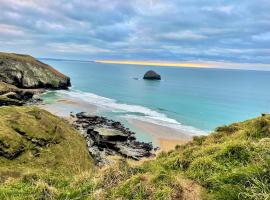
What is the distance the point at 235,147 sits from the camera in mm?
6934

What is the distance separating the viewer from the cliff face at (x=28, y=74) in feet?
260

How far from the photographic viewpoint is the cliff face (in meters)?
79.2

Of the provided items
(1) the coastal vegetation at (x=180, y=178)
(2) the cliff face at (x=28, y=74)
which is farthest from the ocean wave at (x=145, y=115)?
(1) the coastal vegetation at (x=180, y=178)

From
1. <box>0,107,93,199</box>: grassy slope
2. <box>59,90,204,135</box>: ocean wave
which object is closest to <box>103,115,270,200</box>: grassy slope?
<box>0,107,93,199</box>: grassy slope

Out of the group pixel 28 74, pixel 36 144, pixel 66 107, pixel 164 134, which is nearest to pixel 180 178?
pixel 36 144

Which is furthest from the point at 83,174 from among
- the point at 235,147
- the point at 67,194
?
the point at 235,147

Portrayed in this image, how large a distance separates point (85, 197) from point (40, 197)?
3.28ft

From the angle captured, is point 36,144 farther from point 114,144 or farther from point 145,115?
point 145,115

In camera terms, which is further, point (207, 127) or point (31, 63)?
point (31, 63)

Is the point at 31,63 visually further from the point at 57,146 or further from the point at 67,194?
the point at 67,194

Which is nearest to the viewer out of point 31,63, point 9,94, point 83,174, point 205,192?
point 205,192

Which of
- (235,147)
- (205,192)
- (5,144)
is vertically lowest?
(5,144)

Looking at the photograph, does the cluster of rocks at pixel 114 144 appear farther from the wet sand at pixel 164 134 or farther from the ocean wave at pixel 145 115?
the ocean wave at pixel 145 115

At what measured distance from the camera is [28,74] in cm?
8281
